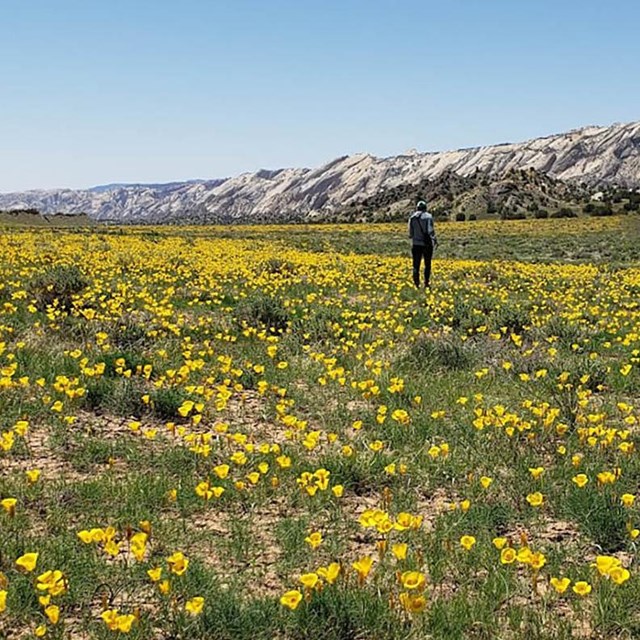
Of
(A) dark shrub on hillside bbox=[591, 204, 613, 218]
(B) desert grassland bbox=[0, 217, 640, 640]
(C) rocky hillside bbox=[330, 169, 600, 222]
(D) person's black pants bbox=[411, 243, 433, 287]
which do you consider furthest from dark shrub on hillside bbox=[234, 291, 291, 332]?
(C) rocky hillside bbox=[330, 169, 600, 222]

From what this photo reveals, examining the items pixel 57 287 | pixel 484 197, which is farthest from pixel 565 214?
pixel 57 287

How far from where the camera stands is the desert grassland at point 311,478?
3.11m

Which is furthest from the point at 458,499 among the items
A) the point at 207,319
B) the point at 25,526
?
the point at 207,319

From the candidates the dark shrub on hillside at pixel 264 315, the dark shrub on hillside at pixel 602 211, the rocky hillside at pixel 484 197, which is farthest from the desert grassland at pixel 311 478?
the rocky hillside at pixel 484 197

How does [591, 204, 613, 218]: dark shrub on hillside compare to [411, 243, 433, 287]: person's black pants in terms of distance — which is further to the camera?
[591, 204, 613, 218]: dark shrub on hillside

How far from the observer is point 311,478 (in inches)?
170

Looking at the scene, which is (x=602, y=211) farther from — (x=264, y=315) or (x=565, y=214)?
(x=264, y=315)

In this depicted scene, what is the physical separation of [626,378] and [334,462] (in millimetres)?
4156

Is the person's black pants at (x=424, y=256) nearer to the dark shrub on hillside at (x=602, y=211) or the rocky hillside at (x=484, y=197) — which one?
the dark shrub on hillside at (x=602, y=211)

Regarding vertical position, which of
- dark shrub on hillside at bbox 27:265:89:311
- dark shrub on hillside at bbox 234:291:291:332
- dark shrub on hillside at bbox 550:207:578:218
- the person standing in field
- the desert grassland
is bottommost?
the desert grassland

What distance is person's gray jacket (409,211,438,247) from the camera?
14.4m

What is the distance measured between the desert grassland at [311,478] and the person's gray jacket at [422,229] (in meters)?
4.53

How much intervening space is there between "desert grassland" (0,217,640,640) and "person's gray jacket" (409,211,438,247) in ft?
14.9

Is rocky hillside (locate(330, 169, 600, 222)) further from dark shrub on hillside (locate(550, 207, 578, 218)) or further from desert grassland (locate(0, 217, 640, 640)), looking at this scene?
desert grassland (locate(0, 217, 640, 640))
